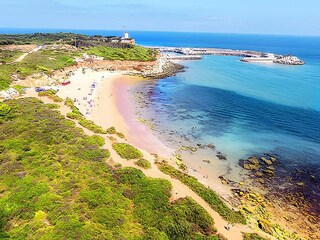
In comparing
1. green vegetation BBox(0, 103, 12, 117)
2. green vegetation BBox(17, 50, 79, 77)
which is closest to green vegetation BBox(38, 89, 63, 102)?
green vegetation BBox(0, 103, 12, 117)

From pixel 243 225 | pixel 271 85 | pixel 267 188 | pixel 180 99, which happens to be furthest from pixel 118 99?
pixel 271 85

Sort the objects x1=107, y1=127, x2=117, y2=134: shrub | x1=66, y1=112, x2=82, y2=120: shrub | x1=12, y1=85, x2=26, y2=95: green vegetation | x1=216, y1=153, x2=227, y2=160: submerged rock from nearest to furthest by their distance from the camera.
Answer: x1=216, y1=153, x2=227, y2=160: submerged rock
x1=107, y1=127, x2=117, y2=134: shrub
x1=66, y1=112, x2=82, y2=120: shrub
x1=12, y1=85, x2=26, y2=95: green vegetation

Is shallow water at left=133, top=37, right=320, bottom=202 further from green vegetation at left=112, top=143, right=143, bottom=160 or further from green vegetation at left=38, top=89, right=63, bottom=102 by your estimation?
green vegetation at left=38, top=89, right=63, bottom=102

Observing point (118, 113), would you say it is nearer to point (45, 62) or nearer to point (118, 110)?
point (118, 110)

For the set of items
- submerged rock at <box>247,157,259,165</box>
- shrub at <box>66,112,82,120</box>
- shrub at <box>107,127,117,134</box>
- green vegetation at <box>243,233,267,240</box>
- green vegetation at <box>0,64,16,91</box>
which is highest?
green vegetation at <box>0,64,16,91</box>

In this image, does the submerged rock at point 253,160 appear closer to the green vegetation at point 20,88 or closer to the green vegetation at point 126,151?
the green vegetation at point 126,151

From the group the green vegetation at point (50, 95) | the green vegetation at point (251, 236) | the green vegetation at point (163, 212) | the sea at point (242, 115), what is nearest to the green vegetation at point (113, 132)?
the sea at point (242, 115)

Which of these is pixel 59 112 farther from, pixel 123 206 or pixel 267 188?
pixel 267 188
